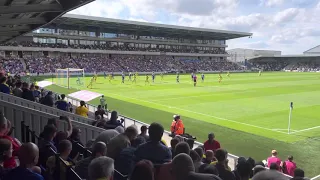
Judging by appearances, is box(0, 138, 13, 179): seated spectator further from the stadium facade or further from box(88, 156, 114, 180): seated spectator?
the stadium facade

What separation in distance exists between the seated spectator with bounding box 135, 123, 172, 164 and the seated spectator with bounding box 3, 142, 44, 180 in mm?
1569

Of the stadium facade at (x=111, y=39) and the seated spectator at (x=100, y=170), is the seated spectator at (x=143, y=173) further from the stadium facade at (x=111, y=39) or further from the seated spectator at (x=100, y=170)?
the stadium facade at (x=111, y=39)

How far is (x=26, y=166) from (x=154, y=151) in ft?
5.90

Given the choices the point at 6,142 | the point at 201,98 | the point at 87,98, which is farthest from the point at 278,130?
the point at 6,142

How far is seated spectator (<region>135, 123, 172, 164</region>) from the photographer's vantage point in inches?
177

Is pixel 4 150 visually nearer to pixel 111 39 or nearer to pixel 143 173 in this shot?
pixel 143 173

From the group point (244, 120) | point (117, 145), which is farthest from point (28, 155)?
point (244, 120)

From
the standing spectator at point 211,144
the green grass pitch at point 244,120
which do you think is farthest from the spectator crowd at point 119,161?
the green grass pitch at point 244,120

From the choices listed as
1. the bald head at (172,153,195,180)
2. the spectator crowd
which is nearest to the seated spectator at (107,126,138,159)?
the spectator crowd

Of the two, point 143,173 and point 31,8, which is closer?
point 143,173

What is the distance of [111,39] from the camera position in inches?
3445

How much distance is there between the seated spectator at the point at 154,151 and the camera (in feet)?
14.8

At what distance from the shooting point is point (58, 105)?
12.5 metres

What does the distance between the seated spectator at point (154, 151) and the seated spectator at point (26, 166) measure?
1569 mm
